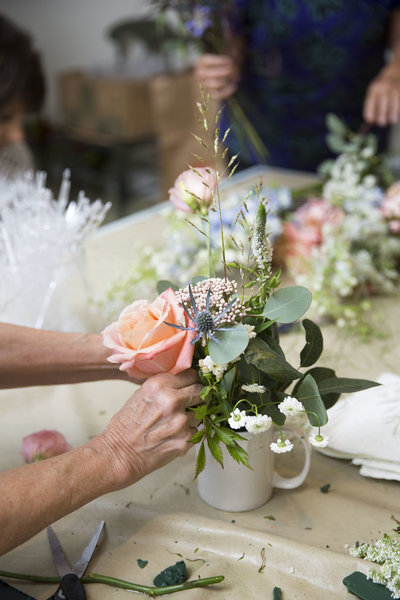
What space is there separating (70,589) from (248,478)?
0.24 meters

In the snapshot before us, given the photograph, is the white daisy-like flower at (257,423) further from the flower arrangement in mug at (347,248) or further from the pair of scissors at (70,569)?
the flower arrangement in mug at (347,248)

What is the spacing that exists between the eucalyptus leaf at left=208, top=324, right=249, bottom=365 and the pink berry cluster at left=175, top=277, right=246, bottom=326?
15mm

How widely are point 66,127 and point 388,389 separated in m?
4.07

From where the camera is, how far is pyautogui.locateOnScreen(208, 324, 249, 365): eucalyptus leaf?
2.09 feet

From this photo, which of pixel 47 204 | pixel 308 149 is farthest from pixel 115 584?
pixel 308 149

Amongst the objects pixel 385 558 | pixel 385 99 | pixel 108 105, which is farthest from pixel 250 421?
pixel 108 105

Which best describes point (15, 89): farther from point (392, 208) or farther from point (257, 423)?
point (257, 423)

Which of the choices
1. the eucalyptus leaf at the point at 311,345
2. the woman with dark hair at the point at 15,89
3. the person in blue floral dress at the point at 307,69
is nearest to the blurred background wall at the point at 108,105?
the woman with dark hair at the point at 15,89

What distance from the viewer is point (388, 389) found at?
926 mm

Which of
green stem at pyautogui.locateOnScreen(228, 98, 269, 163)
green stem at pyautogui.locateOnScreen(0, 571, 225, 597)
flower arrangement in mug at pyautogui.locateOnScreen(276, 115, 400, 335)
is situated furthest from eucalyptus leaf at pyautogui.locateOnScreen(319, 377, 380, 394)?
green stem at pyautogui.locateOnScreen(228, 98, 269, 163)

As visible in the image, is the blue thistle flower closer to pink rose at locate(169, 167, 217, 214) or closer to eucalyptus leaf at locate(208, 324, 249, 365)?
eucalyptus leaf at locate(208, 324, 249, 365)

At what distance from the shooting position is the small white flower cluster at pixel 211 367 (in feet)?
2.19

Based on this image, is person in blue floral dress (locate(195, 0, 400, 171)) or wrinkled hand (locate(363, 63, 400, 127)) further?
person in blue floral dress (locate(195, 0, 400, 171))

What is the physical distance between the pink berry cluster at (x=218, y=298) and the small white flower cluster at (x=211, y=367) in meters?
0.04
